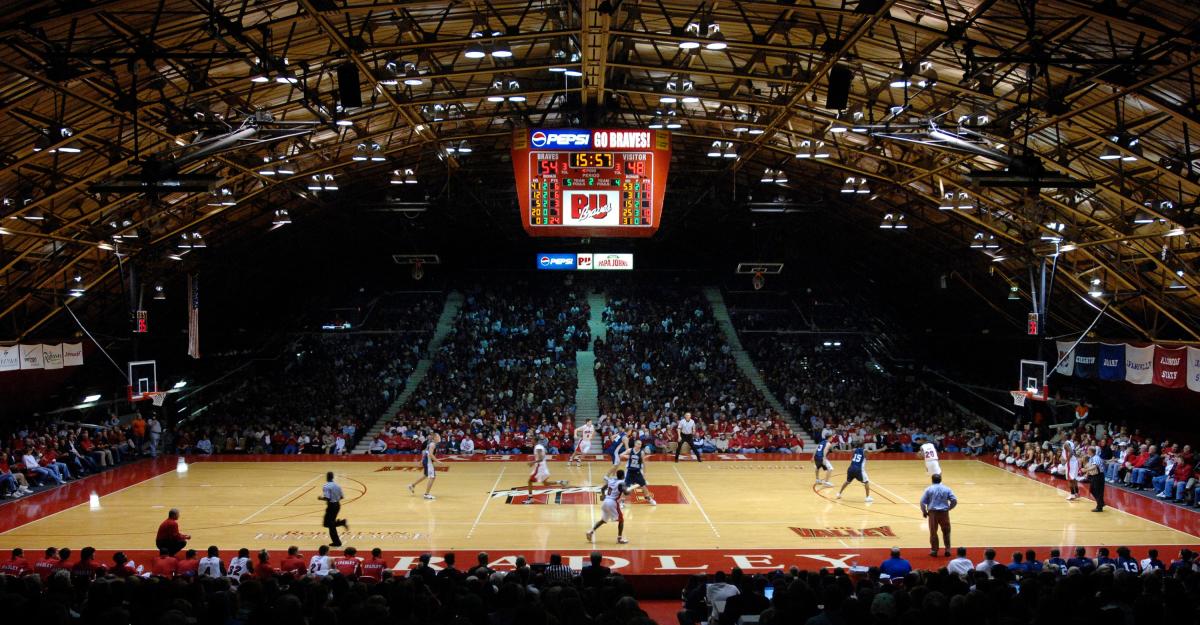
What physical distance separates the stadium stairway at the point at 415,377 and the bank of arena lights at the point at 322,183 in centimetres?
952

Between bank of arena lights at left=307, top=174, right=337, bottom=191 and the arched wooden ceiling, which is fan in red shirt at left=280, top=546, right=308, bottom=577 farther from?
bank of arena lights at left=307, top=174, right=337, bottom=191

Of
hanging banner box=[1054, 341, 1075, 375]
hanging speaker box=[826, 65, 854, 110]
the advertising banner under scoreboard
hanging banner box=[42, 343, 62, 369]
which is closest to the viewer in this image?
hanging speaker box=[826, 65, 854, 110]

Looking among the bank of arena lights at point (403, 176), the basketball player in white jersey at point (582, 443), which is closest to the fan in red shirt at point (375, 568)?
the basketball player in white jersey at point (582, 443)

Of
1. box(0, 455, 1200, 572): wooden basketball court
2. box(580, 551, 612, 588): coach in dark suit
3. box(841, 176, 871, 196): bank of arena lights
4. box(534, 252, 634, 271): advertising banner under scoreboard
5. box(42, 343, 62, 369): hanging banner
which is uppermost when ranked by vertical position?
box(841, 176, 871, 196): bank of arena lights

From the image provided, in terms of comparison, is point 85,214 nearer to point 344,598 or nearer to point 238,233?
point 238,233

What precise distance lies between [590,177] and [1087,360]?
20236 mm

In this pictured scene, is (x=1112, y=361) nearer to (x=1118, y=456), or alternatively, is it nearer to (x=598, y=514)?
(x=1118, y=456)

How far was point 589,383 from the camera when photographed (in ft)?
131

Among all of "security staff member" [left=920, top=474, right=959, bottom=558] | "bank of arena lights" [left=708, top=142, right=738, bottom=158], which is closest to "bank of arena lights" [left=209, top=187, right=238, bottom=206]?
"bank of arena lights" [left=708, top=142, right=738, bottom=158]

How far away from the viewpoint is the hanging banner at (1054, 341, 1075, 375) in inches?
1251

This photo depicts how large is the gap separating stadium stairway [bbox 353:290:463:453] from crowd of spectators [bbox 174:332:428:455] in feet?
1.06

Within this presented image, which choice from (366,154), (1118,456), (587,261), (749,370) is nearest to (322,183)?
(366,154)

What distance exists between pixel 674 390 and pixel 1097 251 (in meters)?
16.3

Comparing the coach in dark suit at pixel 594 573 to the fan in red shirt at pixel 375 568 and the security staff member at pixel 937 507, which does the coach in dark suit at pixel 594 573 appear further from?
the security staff member at pixel 937 507
